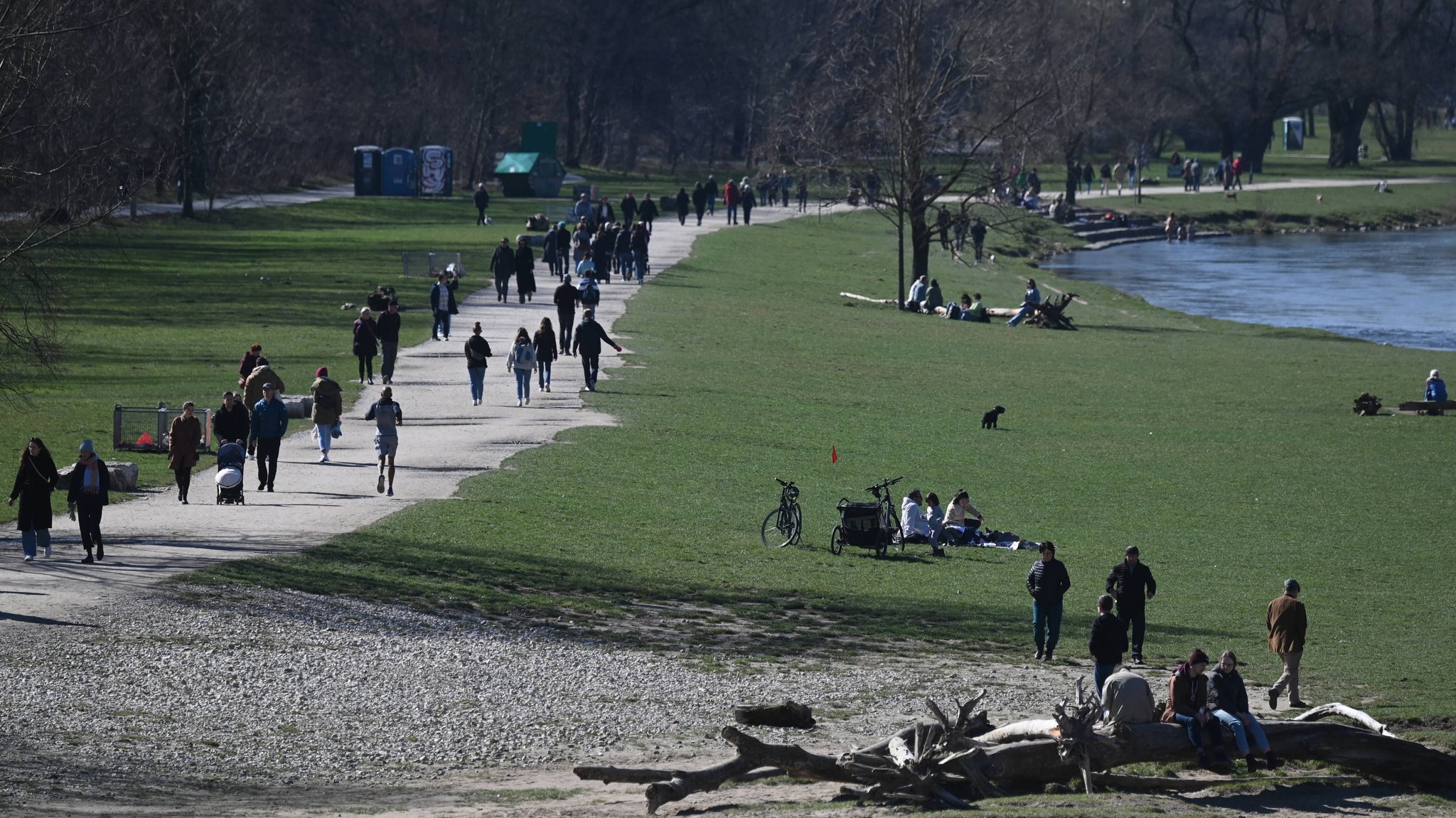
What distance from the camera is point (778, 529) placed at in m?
24.1

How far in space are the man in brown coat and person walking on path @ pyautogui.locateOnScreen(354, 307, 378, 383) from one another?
65.3 ft

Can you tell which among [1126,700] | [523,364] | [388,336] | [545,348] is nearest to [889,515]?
[1126,700]

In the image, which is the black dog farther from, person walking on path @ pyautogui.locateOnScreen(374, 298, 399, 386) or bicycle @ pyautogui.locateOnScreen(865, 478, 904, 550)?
person walking on path @ pyautogui.locateOnScreen(374, 298, 399, 386)

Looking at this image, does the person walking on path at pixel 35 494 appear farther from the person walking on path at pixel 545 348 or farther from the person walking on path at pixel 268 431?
the person walking on path at pixel 545 348

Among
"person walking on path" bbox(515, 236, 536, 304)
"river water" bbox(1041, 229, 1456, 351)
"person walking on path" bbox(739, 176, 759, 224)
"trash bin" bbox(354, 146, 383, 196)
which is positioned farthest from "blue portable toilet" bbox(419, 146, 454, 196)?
"person walking on path" bbox(515, 236, 536, 304)

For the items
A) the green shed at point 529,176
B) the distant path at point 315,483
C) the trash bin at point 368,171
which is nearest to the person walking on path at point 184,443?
the distant path at point 315,483

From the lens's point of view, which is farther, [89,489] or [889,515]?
[889,515]

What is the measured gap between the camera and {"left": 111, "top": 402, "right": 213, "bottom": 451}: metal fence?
26.6 meters

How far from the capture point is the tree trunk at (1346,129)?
4619 inches

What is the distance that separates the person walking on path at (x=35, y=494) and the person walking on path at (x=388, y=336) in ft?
45.6

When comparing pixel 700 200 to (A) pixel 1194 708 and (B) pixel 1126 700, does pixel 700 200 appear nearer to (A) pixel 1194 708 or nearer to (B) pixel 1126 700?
(A) pixel 1194 708

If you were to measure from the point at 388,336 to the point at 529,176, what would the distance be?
51.6 metres

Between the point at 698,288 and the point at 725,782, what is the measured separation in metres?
40.6

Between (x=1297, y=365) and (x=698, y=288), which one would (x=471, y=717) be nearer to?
(x=1297, y=365)
